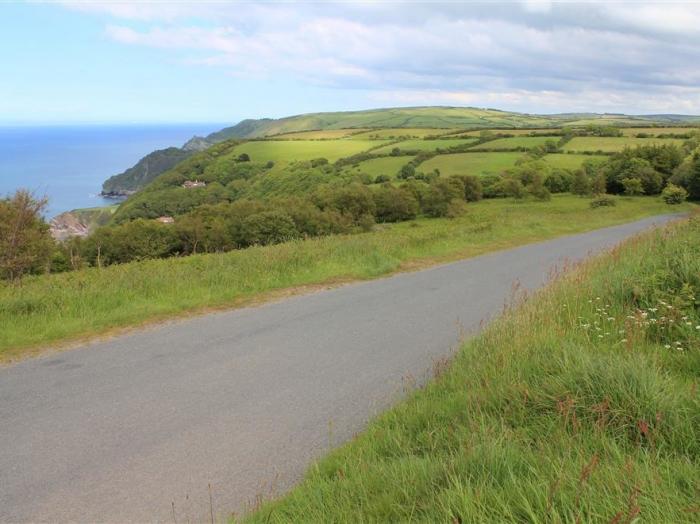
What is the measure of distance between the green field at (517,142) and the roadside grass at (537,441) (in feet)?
292

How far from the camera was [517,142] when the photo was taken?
92.9 metres

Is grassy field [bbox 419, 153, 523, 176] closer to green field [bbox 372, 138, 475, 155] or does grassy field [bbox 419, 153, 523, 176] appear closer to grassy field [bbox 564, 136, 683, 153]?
green field [bbox 372, 138, 475, 155]

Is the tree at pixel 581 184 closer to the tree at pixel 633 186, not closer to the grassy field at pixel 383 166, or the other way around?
the tree at pixel 633 186

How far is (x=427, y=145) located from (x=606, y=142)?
33.0 m

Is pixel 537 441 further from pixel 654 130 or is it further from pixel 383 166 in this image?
pixel 654 130

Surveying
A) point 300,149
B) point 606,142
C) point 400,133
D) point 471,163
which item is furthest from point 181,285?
point 400,133

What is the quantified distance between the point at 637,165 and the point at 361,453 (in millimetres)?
64053

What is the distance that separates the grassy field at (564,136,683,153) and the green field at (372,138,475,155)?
767 inches

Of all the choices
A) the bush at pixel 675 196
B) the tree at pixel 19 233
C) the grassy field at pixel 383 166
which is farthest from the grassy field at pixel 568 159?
the tree at pixel 19 233

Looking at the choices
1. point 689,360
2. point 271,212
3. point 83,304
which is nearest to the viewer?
point 689,360

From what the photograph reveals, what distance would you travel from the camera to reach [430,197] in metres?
61.2

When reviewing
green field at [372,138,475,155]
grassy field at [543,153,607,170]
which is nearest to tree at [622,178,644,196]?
grassy field at [543,153,607,170]

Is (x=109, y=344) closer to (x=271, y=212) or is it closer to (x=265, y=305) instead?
(x=265, y=305)

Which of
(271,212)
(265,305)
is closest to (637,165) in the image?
(271,212)
